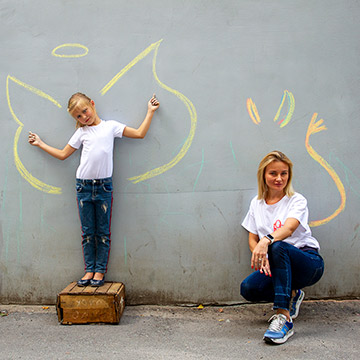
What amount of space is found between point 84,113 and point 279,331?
86.0 inches

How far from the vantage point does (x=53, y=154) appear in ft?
10.1

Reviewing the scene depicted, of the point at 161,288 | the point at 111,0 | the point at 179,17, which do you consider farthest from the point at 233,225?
the point at 111,0

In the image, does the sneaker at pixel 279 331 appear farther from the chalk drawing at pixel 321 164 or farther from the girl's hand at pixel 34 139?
the girl's hand at pixel 34 139

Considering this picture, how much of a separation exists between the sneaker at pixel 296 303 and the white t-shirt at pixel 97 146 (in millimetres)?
1822

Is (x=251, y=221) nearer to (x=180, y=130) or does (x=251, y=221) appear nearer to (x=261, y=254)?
(x=261, y=254)

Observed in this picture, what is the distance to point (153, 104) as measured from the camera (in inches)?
121

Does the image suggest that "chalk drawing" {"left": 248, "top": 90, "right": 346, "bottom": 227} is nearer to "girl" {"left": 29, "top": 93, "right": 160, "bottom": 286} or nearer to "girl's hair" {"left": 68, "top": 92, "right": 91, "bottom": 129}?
"girl" {"left": 29, "top": 93, "right": 160, "bottom": 286}

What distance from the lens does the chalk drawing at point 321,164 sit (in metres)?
3.14

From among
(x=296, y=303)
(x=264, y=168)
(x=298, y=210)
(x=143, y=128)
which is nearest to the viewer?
(x=298, y=210)

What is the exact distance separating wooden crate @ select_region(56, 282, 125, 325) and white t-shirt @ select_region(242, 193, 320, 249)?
1.27 meters

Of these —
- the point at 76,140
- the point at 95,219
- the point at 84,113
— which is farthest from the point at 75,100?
the point at 95,219

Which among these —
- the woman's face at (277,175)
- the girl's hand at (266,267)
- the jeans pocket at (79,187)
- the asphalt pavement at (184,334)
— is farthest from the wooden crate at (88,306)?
the woman's face at (277,175)

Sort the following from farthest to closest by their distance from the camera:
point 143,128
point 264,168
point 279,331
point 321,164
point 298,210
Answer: point 321,164 < point 143,128 < point 264,168 < point 298,210 < point 279,331

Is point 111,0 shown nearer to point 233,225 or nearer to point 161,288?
point 233,225
